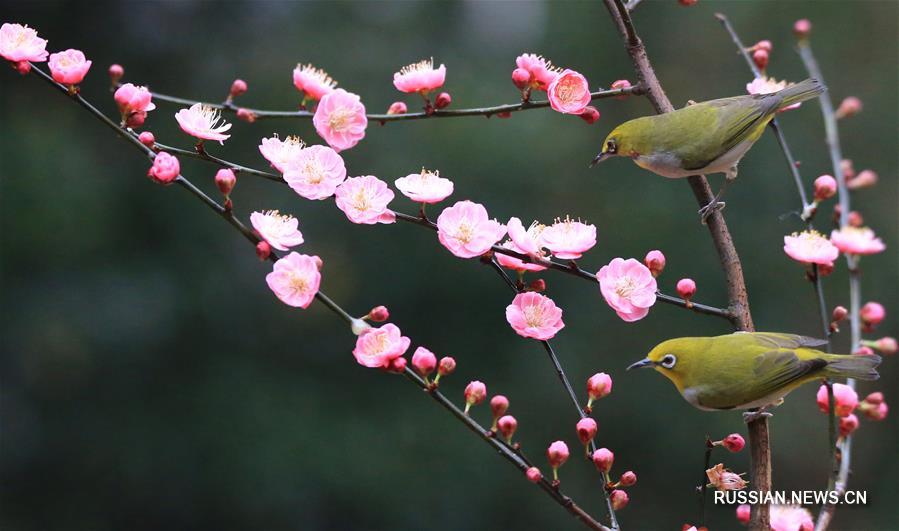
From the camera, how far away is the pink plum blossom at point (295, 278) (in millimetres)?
989

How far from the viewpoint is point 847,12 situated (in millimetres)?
5742

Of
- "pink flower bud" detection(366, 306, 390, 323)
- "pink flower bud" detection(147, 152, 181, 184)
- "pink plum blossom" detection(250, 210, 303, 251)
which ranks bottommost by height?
"pink flower bud" detection(366, 306, 390, 323)

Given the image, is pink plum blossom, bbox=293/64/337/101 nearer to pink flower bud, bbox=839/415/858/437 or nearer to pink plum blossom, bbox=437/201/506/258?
pink plum blossom, bbox=437/201/506/258

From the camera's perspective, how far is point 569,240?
1079 millimetres

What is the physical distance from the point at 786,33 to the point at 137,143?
5.08 metres

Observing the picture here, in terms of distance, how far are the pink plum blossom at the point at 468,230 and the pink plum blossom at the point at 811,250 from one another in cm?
39

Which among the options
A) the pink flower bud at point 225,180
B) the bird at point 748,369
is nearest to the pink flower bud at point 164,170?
the pink flower bud at point 225,180

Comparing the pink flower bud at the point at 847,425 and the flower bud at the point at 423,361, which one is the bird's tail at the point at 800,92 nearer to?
the pink flower bud at the point at 847,425

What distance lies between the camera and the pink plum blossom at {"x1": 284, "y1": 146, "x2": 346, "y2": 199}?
108 cm

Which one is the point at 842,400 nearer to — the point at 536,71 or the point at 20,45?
the point at 536,71

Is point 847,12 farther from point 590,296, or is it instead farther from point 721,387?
point 721,387

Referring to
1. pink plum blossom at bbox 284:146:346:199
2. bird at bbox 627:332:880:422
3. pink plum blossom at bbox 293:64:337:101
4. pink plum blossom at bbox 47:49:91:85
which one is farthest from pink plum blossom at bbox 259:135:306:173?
bird at bbox 627:332:880:422

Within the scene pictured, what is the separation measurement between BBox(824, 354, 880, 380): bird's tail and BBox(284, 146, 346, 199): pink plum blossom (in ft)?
2.23

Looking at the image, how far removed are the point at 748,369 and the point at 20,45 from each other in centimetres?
101
